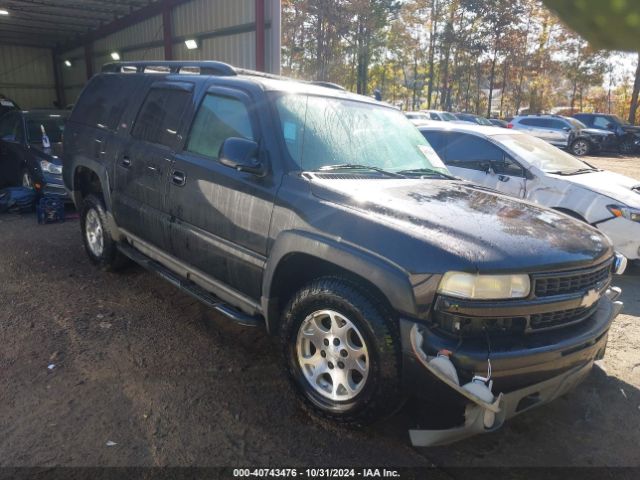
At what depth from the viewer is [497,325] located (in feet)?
7.95

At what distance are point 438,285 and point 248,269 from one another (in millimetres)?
1362

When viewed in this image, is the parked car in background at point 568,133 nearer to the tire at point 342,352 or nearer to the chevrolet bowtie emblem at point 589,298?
the chevrolet bowtie emblem at point 589,298

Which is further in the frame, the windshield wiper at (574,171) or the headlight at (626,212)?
the windshield wiper at (574,171)

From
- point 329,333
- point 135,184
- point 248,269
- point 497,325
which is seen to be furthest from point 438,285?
point 135,184

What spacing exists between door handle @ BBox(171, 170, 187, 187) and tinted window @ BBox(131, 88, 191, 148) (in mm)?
249

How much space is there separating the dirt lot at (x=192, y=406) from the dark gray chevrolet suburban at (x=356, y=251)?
0.99 feet

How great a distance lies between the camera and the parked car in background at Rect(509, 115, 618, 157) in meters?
21.9

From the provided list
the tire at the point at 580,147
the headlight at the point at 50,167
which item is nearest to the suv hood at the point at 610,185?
the headlight at the point at 50,167

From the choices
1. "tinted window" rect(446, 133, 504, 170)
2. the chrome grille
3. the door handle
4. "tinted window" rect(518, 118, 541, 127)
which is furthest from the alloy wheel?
"tinted window" rect(518, 118, 541, 127)

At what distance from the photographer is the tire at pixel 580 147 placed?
2195 cm

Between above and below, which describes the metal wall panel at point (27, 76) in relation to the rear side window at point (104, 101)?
above

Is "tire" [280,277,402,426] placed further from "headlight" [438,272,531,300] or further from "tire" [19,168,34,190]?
"tire" [19,168,34,190]

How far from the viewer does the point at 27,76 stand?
2038 cm

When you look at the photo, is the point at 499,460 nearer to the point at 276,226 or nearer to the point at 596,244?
the point at 596,244
